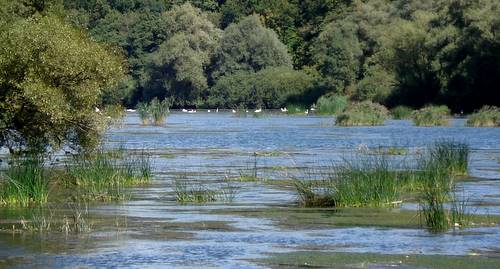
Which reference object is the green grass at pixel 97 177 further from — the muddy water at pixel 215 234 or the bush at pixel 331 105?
the bush at pixel 331 105

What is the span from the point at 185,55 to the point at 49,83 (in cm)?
9392

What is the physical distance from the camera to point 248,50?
125m

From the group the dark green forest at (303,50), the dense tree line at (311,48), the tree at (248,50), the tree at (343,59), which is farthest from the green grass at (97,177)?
the tree at (248,50)

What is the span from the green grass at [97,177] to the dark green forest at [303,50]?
4824cm

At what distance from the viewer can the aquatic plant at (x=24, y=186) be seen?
2633 centimetres

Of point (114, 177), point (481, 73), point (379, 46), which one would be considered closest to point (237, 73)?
Answer: point (379, 46)

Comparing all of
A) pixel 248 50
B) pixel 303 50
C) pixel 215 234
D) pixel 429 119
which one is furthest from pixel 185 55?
pixel 215 234

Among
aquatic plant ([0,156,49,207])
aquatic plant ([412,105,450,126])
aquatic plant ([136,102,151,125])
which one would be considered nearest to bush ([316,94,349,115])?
aquatic plant ([136,102,151,125])

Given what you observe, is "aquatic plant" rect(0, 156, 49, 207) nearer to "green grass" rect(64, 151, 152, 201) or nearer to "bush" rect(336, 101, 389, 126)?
"green grass" rect(64, 151, 152, 201)

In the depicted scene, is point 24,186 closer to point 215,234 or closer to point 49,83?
point 49,83

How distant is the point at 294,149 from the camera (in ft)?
165

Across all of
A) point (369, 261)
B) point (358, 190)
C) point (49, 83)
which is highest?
point (49, 83)

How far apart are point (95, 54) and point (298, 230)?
8.81 m

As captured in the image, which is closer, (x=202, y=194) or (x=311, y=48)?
(x=202, y=194)
